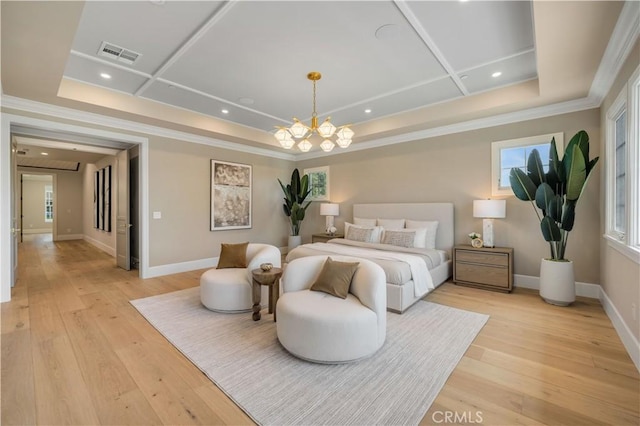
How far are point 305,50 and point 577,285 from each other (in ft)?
16.4

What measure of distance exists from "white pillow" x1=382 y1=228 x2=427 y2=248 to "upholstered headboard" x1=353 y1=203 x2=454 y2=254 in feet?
1.57

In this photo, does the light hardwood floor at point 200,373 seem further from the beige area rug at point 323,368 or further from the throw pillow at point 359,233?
the throw pillow at point 359,233

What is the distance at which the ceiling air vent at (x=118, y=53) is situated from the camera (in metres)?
3.05

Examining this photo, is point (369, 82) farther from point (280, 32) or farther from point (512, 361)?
point (512, 361)

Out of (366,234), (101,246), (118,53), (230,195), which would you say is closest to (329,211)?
(366,234)

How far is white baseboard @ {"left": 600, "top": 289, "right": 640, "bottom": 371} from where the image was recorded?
2.34m

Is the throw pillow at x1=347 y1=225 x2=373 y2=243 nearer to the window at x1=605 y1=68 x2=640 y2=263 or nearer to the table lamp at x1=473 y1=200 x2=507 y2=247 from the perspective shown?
the table lamp at x1=473 y1=200 x2=507 y2=247

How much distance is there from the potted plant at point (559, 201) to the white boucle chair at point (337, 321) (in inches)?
108

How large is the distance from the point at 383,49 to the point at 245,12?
59.8 inches

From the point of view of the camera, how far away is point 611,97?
329cm

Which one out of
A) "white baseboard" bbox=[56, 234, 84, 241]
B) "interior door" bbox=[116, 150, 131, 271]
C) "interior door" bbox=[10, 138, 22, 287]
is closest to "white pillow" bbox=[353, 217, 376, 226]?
"interior door" bbox=[116, 150, 131, 271]

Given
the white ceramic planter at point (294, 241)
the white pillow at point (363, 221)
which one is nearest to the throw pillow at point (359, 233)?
the white pillow at point (363, 221)

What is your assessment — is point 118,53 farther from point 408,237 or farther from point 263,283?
point 408,237

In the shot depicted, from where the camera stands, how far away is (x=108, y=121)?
4711mm
